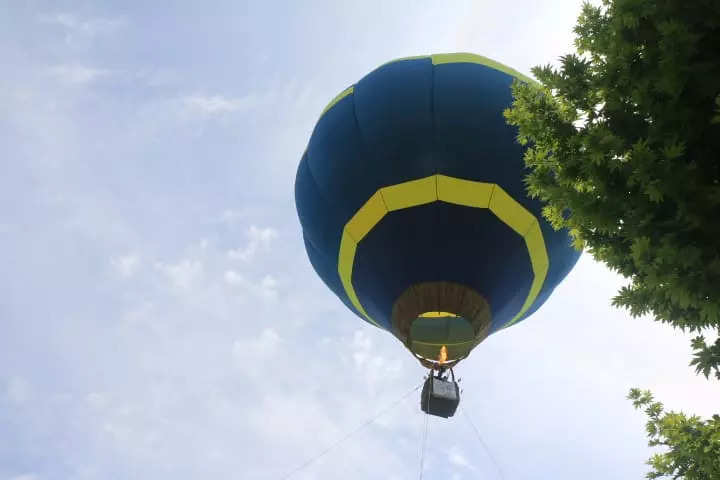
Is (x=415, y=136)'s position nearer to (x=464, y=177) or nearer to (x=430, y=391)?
(x=464, y=177)

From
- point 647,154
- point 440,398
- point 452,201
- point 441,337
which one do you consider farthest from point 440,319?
point 647,154

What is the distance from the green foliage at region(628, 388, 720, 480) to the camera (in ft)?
17.9

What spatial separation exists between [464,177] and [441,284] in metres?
1.93

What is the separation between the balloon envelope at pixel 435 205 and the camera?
8984mm

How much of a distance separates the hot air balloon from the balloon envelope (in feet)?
0.06

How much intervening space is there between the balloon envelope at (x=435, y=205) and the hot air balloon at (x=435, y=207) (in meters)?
0.02

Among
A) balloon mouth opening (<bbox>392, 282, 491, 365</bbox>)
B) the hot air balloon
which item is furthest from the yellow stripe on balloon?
balloon mouth opening (<bbox>392, 282, 491, 365</bbox>)

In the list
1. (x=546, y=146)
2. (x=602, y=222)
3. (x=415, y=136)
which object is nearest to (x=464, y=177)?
(x=415, y=136)

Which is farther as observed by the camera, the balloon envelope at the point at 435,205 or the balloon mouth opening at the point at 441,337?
the balloon mouth opening at the point at 441,337

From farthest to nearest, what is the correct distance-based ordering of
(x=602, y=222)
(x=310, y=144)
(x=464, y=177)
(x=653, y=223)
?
(x=310, y=144)
(x=464, y=177)
(x=602, y=222)
(x=653, y=223)

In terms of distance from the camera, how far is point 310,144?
1067cm

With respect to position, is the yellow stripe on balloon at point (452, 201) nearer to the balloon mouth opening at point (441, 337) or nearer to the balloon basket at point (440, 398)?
the balloon mouth opening at point (441, 337)

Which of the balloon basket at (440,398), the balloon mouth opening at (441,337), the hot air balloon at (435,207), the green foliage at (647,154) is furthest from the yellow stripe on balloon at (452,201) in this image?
the green foliage at (647,154)

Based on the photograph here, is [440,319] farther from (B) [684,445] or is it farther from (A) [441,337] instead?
(B) [684,445]
